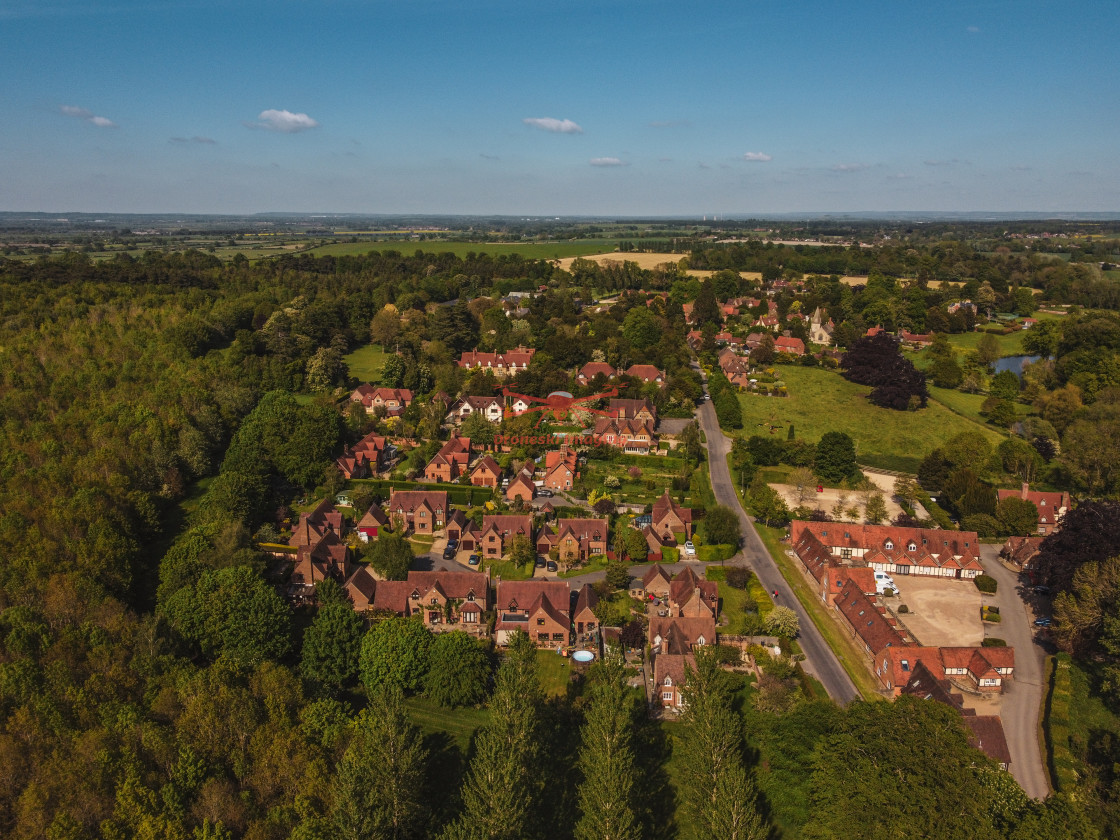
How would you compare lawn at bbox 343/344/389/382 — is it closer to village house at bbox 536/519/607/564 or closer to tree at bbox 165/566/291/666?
village house at bbox 536/519/607/564

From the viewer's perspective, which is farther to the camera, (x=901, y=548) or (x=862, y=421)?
(x=862, y=421)

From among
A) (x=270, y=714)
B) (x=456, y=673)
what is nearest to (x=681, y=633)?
(x=456, y=673)

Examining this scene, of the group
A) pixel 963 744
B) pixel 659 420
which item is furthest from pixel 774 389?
pixel 963 744

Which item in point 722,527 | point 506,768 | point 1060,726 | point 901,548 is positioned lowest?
point 1060,726

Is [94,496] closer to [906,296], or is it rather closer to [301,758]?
[301,758]

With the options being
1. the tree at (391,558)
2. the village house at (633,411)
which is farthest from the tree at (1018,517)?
the tree at (391,558)

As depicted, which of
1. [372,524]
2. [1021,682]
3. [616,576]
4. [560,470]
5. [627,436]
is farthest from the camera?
[627,436]

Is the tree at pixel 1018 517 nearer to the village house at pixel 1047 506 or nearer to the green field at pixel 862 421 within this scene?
the village house at pixel 1047 506

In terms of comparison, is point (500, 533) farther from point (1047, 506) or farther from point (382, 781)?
point (1047, 506)
